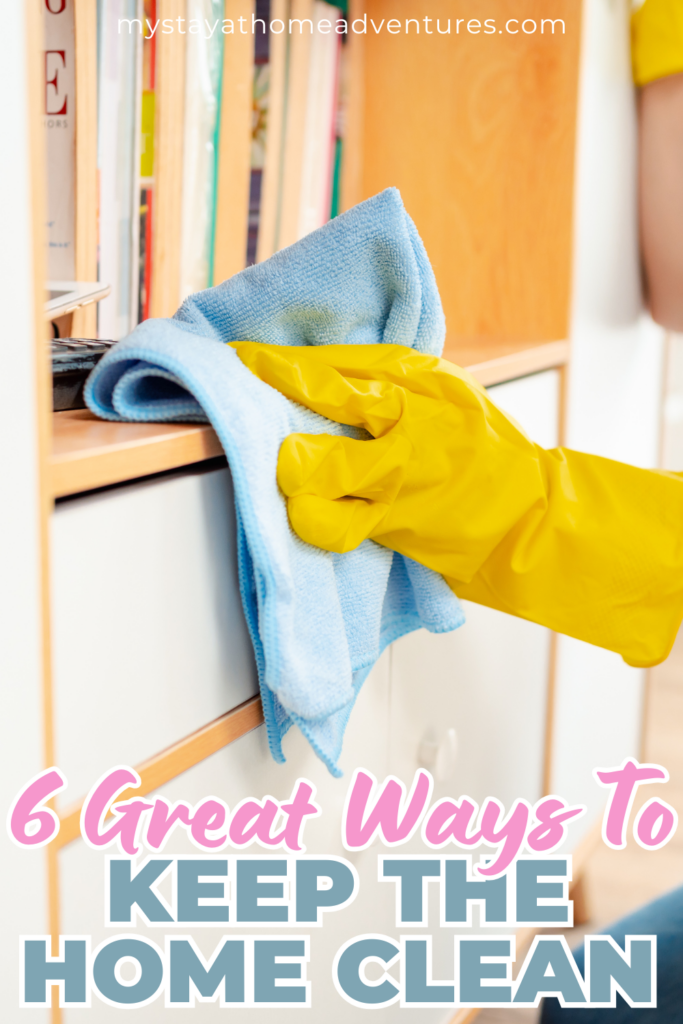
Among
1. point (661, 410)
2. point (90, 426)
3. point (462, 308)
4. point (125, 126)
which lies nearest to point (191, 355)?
point (90, 426)

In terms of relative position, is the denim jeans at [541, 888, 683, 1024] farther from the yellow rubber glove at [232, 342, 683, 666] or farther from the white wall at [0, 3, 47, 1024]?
the white wall at [0, 3, 47, 1024]

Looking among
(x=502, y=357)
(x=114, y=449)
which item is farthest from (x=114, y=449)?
(x=502, y=357)

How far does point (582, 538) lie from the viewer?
0.61 meters

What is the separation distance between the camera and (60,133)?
28.2 inches

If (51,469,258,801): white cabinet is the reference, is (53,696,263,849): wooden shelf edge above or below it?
below

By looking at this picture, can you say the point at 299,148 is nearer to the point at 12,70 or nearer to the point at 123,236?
the point at 123,236

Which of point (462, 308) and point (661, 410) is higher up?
point (462, 308)

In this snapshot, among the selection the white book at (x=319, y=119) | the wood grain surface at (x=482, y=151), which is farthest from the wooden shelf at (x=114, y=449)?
the wood grain surface at (x=482, y=151)

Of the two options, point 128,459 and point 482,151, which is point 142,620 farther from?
point 482,151

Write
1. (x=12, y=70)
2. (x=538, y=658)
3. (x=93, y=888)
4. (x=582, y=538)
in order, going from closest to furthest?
(x=12, y=70) → (x=93, y=888) → (x=582, y=538) → (x=538, y=658)

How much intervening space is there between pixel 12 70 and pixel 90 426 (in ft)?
0.62

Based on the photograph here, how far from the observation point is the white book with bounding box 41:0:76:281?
69cm

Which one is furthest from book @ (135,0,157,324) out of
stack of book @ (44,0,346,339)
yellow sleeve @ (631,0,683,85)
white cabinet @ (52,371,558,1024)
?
yellow sleeve @ (631,0,683,85)

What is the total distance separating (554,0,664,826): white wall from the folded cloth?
0.50m
